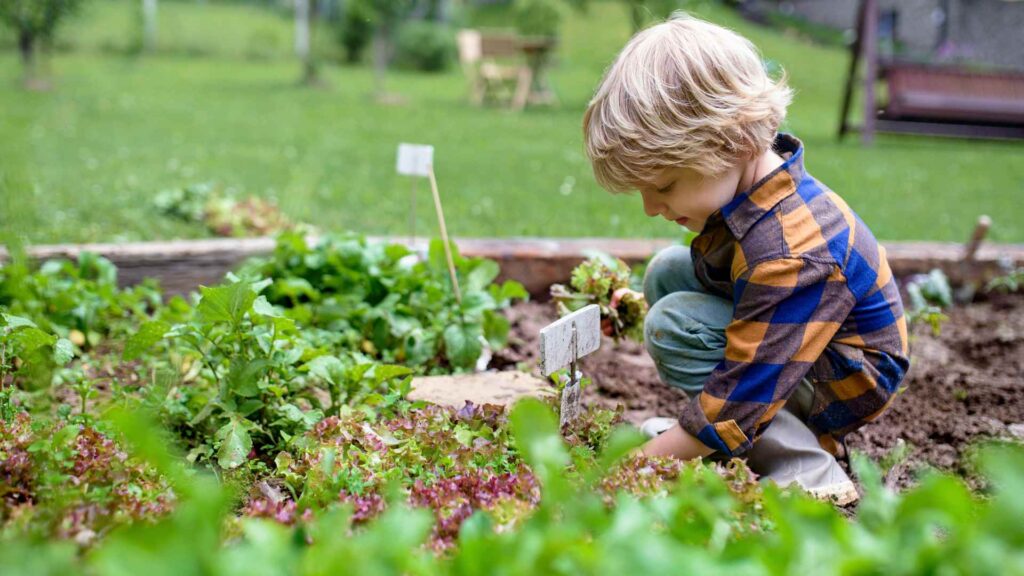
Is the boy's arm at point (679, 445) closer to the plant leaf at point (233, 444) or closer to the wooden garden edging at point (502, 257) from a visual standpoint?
the plant leaf at point (233, 444)

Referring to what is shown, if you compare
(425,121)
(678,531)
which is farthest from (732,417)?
(425,121)

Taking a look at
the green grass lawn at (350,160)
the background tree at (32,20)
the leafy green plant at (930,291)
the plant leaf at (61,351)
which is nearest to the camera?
the plant leaf at (61,351)

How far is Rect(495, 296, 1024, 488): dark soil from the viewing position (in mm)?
2377

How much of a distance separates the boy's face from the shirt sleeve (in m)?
0.17

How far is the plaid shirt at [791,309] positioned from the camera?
1809 mm

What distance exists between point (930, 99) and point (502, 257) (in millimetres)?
6920

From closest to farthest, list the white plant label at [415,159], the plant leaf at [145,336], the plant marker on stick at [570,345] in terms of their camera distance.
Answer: the plant marker on stick at [570,345] < the plant leaf at [145,336] < the white plant label at [415,159]

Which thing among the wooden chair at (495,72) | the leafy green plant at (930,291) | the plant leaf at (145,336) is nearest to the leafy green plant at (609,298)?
the plant leaf at (145,336)

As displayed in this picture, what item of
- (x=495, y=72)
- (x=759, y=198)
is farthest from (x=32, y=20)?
(x=759, y=198)

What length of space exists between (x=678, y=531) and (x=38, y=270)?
2.64m

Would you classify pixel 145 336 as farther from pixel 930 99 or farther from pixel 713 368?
pixel 930 99

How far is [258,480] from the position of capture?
1959mm

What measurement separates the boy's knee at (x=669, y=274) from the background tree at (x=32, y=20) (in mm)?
9448

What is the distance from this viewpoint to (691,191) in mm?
1915
